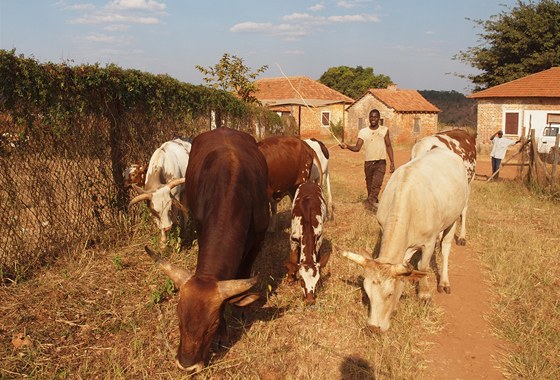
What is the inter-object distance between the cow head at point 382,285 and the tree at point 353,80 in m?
56.8

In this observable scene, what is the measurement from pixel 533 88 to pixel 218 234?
27.2 meters

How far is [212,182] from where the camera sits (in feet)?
14.0

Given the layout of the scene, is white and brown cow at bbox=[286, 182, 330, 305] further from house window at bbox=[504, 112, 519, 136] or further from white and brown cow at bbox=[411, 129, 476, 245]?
house window at bbox=[504, 112, 519, 136]

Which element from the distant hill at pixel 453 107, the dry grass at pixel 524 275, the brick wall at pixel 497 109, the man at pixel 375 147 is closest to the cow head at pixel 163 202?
the man at pixel 375 147

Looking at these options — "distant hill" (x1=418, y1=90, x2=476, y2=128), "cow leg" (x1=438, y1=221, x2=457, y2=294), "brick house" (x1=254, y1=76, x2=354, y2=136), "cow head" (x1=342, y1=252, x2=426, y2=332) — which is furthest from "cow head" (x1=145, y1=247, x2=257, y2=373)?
"distant hill" (x1=418, y1=90, x2=476, y2=128)

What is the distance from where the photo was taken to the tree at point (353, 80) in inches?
2350

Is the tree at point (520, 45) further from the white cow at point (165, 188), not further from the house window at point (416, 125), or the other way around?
the white cow at point (165, 188)

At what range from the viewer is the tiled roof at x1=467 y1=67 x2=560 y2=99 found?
24141 mm

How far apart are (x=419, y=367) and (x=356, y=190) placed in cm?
982

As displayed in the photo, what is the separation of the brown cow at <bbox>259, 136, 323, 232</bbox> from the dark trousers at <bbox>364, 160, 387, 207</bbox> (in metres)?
1.61

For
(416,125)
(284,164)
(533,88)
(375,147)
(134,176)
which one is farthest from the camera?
(416,125)

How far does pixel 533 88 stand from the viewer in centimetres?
2500

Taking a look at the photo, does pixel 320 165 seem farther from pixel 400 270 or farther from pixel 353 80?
pixel 353 80

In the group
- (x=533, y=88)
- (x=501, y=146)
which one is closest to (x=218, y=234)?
(x=501, y=146)
